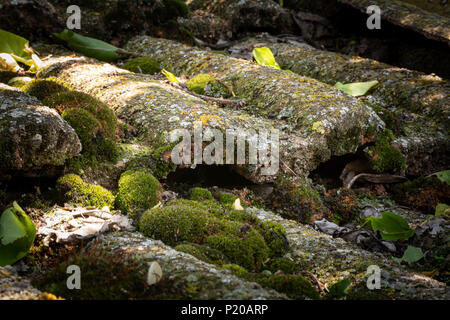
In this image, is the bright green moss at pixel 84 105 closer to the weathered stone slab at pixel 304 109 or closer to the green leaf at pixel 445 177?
the weathered stone slab at pixel 304 109

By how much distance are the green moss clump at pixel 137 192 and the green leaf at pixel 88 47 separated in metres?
4.95

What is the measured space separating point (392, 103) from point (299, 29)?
643 centimetres

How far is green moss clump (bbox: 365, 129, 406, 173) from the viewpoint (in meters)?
6.30

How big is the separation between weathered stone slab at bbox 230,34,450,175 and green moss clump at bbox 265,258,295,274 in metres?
4.21

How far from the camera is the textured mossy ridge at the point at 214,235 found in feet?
11.6

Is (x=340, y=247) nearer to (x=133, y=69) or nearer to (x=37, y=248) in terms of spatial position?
(x=37, y=248)

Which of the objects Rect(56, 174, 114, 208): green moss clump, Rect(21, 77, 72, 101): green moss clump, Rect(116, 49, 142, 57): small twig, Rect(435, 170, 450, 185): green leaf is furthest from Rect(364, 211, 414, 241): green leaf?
Rect(116, 49, 142, 57): small twig

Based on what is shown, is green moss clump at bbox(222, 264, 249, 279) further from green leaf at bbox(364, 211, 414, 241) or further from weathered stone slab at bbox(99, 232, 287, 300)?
green leaf at bbox(364, 211, 414, 241)

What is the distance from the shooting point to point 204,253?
3455 mm

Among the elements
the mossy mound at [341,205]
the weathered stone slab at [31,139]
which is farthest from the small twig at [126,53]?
the mossy mound at [341,205]

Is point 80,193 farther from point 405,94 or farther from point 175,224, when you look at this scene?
point 405,94

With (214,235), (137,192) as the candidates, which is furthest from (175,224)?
(137,192)
